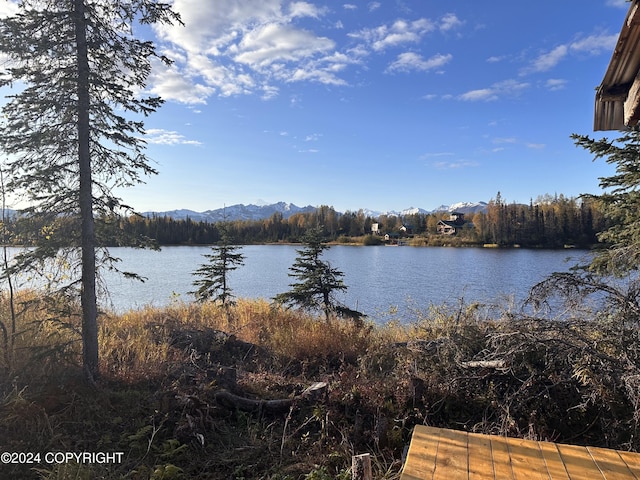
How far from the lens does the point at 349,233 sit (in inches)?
3201

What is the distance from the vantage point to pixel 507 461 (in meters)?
2.84

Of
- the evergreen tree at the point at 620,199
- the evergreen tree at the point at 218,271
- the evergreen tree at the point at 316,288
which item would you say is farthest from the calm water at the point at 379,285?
the evergreen tree at the point at 620,199

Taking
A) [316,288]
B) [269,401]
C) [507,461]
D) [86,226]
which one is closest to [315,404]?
[269,401]

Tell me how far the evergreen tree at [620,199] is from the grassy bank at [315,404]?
208cm

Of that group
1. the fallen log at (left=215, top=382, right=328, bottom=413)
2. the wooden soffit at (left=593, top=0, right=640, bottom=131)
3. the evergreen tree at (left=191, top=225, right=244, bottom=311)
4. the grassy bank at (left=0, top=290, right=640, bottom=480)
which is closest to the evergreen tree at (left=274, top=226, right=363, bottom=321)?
the evergreen tree at (left=191, top=225, right=244, bottom=311)

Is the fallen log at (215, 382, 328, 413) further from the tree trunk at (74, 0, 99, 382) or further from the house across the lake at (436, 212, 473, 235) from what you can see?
the house across the lake at (436, 212, 473, 235)

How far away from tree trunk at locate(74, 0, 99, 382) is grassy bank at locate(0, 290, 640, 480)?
194mm

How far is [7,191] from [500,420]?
20.6 ft

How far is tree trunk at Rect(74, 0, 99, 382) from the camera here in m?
4.74

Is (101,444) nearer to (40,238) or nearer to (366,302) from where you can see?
(40,238)

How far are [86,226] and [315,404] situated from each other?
3.49 meters

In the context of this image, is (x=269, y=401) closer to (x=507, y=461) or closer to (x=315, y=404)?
(x=315, y=404)

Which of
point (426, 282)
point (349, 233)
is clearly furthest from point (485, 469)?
point (349, 233)

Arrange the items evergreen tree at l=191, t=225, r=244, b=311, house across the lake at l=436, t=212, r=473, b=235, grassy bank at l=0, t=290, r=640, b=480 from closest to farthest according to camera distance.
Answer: grassy bank at l=0, t=290, r=640, b=480, evergreen tree at l=191, t=225, r=244, b=311, house across the lake at l=436, t=212, r=473, b=235
